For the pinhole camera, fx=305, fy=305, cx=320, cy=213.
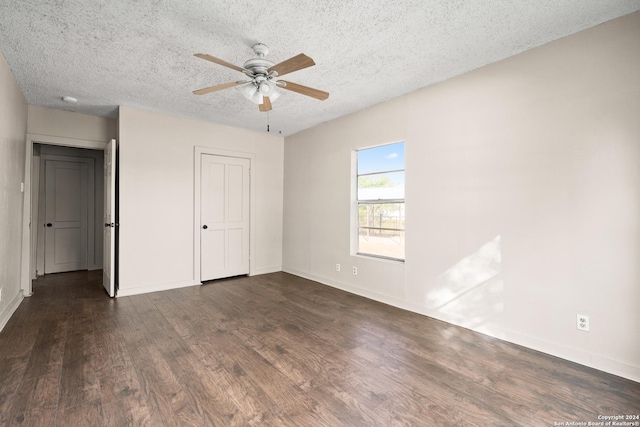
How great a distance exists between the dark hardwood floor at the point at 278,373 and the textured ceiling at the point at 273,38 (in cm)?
259

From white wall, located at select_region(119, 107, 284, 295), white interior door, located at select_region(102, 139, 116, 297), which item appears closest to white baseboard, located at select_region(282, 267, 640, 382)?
white wall, located at select_region(119, 107, 284, 295)

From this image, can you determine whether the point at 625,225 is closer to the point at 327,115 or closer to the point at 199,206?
the point at 327,115

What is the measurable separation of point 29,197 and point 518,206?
5.89 metres

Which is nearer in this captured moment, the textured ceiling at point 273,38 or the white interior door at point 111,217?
the textured ceiling at point 273,38

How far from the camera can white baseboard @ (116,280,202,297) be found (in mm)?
4164

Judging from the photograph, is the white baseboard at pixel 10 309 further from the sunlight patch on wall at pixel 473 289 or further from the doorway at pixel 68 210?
the sunlight patch on wall at pixel 473 289

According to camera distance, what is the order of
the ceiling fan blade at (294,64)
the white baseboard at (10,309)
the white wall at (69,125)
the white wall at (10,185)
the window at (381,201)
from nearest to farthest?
the ceiling fan blade at (294,64) < the white wall at (10,185) < the white baseboard at (10,309) < the window at (381,201) < the white wall at (69,125)

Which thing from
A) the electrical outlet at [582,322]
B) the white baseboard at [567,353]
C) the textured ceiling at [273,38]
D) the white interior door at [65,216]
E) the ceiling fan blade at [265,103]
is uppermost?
the textured ceiling at [273,38]

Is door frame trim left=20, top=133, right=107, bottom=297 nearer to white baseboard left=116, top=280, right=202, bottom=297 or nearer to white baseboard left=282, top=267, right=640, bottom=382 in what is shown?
white baseboard left=116, top=280, right=202, bottom=297

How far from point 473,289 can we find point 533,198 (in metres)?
1.03

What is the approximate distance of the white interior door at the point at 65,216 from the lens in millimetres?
5598

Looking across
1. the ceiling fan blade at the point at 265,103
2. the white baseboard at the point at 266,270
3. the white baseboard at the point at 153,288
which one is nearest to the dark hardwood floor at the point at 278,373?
the white baseboard at the point at 153,288

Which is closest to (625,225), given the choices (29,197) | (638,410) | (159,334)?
(638,410)

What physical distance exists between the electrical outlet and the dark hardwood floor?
0.30 m
